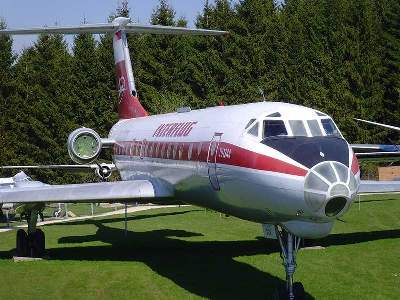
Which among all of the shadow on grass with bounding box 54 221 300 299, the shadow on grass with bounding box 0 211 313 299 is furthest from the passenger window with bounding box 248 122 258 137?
the shadow on grass with bounding box 54 221 300 299

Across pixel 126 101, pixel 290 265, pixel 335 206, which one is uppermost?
pixel 126 101

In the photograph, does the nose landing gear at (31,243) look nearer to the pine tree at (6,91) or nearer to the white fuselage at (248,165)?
the white fuselage at (248,165)


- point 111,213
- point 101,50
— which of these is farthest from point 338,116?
point 111,213

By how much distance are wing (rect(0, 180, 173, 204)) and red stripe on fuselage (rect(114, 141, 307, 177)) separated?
3.23 feet

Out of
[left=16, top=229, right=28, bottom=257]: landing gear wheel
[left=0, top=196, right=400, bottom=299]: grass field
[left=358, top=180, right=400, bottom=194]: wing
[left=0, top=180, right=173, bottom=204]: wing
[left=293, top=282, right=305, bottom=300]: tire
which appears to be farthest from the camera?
[left=16, top=229, right=28, bottom=257]: landing gear wheel

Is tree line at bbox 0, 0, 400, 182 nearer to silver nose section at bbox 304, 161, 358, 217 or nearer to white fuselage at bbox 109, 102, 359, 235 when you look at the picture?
white fuselage at bbox 109, 102, 359, 235

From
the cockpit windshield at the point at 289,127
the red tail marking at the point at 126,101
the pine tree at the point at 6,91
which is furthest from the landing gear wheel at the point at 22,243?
the pine tree at the point at 6,91

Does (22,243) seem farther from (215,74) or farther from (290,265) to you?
(215,74)

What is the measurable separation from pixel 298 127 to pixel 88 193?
679 centimetres

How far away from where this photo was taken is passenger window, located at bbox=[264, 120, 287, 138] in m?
10.7

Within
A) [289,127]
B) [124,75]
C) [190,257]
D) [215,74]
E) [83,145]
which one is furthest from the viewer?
[215,74]

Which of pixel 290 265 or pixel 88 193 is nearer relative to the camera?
pixel 290 265

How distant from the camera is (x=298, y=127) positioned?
10773 millimetres

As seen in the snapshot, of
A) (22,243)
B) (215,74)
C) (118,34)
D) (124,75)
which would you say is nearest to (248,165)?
(22,243)
